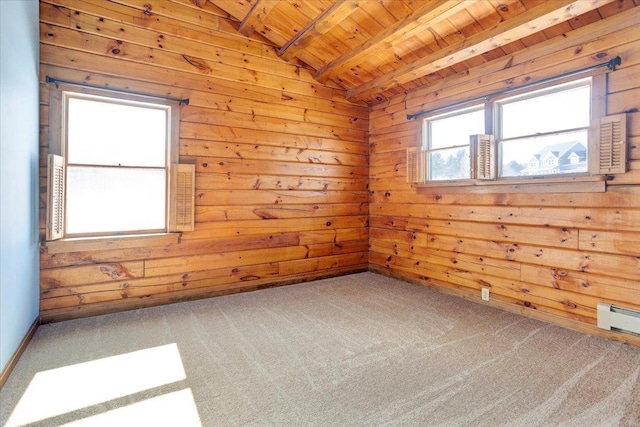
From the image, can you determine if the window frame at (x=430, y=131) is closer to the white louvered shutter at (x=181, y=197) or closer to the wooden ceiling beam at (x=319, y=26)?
the wooden ceiling beam at (x=319, y=26)

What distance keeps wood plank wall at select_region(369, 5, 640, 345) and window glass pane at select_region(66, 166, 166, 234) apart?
2.96m

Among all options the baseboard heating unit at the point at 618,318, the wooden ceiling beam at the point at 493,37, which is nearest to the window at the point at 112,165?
the wooden ceiling beam at the point at 493,37

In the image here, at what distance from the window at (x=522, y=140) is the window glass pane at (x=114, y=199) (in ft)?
10.00

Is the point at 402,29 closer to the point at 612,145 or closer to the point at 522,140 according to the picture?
the point at 522,140

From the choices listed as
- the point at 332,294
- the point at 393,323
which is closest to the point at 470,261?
the point at 393,323

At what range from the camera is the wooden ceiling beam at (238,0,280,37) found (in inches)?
133

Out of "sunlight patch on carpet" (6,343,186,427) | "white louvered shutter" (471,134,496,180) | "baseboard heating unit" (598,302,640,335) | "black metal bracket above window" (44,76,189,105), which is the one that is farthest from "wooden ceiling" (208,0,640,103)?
"sunlight patch on carpet" (6,343,186,427)

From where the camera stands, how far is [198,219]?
3.65 m

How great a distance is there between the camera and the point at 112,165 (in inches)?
127

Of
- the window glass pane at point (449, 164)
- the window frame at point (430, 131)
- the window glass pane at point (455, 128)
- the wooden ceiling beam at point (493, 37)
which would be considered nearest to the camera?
the wooden ceiling beam at point (493, 37)

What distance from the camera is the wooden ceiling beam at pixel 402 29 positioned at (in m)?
2.71

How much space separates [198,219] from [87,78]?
1.66m

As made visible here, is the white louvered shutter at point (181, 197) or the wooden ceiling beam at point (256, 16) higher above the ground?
the wooden ceiling beam at point (256, 16)

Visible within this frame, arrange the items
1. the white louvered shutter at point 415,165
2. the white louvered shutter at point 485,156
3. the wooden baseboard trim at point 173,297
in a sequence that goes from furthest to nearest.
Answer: the white louvered shutter at point 415,165, the white louvered shutter at point 485,156, the wooden baseboard trim at point 173,297
